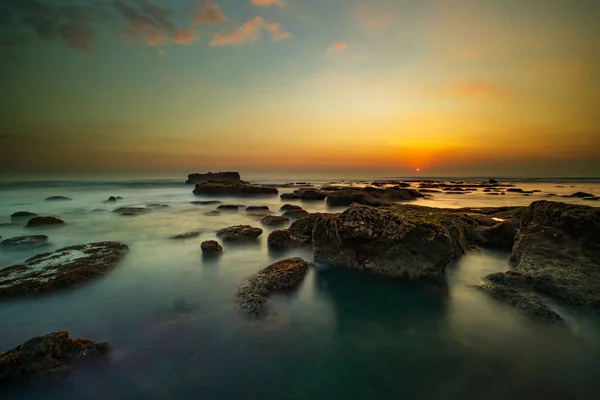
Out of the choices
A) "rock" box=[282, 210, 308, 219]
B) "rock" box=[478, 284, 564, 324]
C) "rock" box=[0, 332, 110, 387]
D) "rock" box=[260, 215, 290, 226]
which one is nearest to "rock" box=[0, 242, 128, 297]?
"rock" box=[0, 332, 110, 387]

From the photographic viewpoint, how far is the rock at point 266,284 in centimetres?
605

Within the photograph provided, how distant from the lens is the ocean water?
3.89m

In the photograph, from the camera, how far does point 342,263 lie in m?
8.72

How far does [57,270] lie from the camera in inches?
308

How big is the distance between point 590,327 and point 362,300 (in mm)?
4121

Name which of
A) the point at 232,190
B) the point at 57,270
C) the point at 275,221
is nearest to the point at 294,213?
the point at 275,221

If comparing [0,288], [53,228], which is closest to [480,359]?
[0,288]

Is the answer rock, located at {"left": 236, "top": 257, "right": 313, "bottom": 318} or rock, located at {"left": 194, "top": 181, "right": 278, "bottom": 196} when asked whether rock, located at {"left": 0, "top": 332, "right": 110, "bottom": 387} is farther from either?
rock, located at {"left": 194, "top": 181, "right": 278, "bottom": 196}

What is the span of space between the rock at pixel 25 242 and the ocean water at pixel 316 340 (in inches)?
264

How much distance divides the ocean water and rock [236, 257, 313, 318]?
268mm

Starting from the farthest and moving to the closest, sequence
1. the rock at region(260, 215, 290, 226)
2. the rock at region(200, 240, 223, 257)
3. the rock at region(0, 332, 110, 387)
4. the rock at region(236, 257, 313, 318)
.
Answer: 1. the rock at region(260, 215, 290, 226)
2. the rock at region(200, 240, 223, 257)
3. the rock at region(236, 257, 313, 318)
4. the rock at region(0, 332, 110, 387)

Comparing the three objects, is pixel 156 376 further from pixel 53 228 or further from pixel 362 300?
pixel 53 228

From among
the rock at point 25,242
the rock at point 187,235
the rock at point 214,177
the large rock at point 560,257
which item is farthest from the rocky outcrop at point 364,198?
the rock at point 214,177

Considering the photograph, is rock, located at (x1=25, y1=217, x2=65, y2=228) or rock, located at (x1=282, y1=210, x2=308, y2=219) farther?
rock, located at (x1=282, y1=210, x2=308, y2=219)
